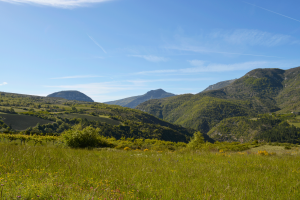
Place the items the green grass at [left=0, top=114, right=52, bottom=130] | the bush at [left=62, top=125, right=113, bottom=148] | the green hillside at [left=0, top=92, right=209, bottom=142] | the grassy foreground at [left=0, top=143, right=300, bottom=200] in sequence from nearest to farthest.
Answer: the grassy foreground at [left=0, top=143, right=300, bottom=200], the bush at [left=62, top=125, right=113, bottom=148], the green grass at [left=0, top=114, right=52, bottom=130], the green hillside at [left=0, top=92, right=209, bottom=142]

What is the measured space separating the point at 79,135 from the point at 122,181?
1190 cm

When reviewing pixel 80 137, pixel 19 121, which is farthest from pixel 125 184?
pixel 19 121

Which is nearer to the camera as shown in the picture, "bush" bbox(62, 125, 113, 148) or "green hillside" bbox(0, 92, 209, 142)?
"bush" bbox(62, 125, 113, 148)

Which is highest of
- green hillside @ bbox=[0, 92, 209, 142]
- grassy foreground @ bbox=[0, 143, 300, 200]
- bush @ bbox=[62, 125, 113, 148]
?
grassy foreground @ bbox=[0, 143, 300, 200]

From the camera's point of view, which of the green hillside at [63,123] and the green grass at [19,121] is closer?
the green grass at [19,121]

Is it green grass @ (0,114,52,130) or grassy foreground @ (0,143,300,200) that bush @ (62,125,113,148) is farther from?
green grass @ (0,114,52,130)

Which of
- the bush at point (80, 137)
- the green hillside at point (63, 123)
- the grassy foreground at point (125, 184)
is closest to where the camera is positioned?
the grassy foreground at point (125, 184)

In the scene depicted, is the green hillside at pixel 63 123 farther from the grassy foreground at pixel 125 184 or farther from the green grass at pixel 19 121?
the grassy foreground at pixel 125 184

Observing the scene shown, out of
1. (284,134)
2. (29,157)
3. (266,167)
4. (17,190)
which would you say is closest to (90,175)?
(17,190)

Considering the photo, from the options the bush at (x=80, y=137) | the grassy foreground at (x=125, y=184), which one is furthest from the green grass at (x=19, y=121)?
the grassy foreground at (x=125, y=184)

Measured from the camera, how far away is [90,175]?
3.71 m

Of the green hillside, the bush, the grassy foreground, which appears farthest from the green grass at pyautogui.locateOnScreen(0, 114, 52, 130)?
the grassy foreground

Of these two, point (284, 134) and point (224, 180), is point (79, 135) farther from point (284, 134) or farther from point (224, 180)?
point (284, 134)

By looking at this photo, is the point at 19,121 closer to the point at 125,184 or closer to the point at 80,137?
the point at 80,137
